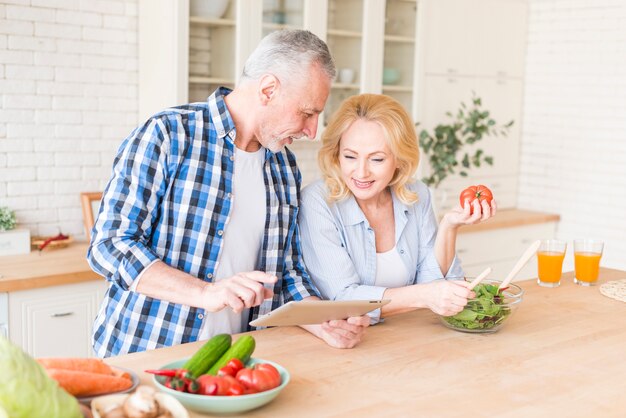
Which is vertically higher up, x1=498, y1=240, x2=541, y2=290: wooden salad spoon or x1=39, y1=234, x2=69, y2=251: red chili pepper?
x1=498, y1=240, x2=541, y2=290: wooden salad spoon

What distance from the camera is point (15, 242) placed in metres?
3.81

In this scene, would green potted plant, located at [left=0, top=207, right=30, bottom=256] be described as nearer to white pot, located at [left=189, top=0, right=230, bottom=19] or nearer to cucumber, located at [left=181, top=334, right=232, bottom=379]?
white pot, located at [left=189, top=0, right=230, bottom=19]

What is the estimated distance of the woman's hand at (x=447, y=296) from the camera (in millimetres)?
2338

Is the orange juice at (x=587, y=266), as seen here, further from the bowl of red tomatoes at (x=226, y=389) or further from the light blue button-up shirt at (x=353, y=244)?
the bowl of red tomatoes at (x=226, y=389)

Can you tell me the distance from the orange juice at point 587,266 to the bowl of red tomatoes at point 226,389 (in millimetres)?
1795

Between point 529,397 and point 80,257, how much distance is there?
254 cm

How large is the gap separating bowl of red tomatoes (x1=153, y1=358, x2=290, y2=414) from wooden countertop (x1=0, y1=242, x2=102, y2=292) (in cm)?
190

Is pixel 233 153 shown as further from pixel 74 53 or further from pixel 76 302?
pixel 74 53

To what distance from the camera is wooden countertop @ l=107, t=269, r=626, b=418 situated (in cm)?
178

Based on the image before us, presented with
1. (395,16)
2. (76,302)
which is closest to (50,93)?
(76,302)

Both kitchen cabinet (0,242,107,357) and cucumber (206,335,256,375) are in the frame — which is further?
kitchen cabinet (0,242,107,357)

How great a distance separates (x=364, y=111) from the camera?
2666 mm

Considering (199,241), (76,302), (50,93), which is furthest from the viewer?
(50,93)

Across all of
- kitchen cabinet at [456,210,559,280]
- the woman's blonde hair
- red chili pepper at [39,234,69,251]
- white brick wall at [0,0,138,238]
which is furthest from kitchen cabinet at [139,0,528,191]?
the woman's blonde hair
